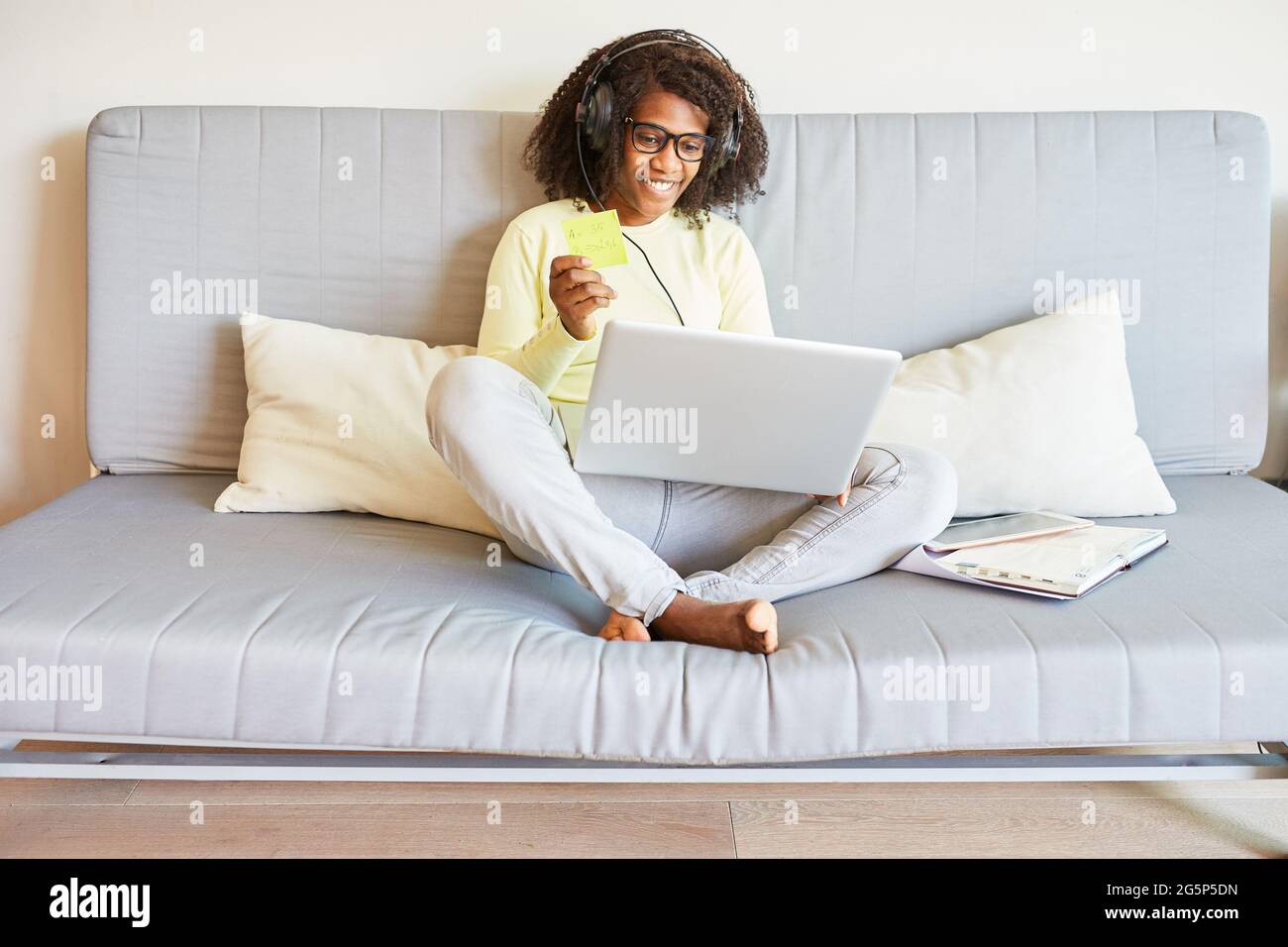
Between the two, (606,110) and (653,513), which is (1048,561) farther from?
(606,110)

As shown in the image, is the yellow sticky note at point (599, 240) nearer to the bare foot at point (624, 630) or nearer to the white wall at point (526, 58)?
the bare foot at point (624, 630)

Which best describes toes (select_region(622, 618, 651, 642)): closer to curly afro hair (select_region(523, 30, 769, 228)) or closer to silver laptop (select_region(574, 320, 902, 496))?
silver laptop (select_region(574, 320, 902, 496))

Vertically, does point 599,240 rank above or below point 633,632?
above

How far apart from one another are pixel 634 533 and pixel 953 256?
0.78 meters

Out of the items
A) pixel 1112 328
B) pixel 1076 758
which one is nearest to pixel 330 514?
pixel 1076 758

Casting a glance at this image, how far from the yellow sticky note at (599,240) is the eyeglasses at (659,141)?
357mm

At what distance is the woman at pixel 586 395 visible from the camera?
143 centimetres

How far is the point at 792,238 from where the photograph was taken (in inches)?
76.8

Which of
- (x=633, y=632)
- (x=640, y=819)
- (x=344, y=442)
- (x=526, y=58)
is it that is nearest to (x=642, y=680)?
(x=633, y=632)

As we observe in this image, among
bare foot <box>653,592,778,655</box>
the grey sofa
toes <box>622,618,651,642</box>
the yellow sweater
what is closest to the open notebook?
the grey sofa

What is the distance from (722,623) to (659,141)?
0.76 meters

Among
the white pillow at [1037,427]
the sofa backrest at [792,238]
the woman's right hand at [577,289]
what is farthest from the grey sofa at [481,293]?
the woman's right hand at [577,289]

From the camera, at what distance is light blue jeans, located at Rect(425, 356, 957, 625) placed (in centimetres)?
143
